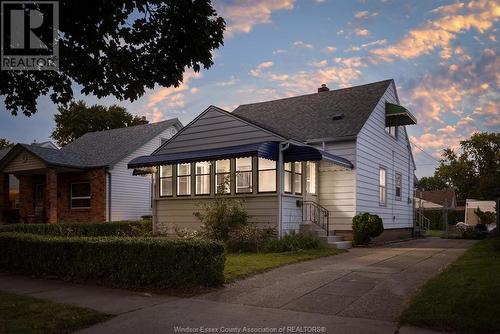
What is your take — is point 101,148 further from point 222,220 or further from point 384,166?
point 384,166

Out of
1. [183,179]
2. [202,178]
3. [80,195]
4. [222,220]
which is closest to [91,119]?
[80,195]

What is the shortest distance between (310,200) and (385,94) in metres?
7.07

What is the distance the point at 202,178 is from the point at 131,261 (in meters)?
10.2

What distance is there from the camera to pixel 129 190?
28.3 meters

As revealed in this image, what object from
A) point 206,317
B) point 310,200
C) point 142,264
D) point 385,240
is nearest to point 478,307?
point 206,317

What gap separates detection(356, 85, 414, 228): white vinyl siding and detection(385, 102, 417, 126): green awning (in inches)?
15.6

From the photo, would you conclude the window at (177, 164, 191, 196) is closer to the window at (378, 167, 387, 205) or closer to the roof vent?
the roof vent

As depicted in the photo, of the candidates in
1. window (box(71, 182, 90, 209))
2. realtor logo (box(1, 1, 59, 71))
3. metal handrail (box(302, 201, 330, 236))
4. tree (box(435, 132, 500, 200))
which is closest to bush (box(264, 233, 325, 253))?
metal handrail (box(302, 201, 330, 236))

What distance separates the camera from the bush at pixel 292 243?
588 inches

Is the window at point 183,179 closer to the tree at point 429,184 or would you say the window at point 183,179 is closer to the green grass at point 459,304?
the green grass at point 459,304

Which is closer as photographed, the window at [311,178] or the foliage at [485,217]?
the window at [311,178]

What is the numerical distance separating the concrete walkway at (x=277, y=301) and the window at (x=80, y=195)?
1628 centimetres

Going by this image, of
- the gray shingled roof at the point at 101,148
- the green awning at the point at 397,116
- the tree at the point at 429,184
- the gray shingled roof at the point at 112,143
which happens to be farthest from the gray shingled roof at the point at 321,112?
the tree at the point at 429,184

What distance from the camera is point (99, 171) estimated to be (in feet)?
87.6
